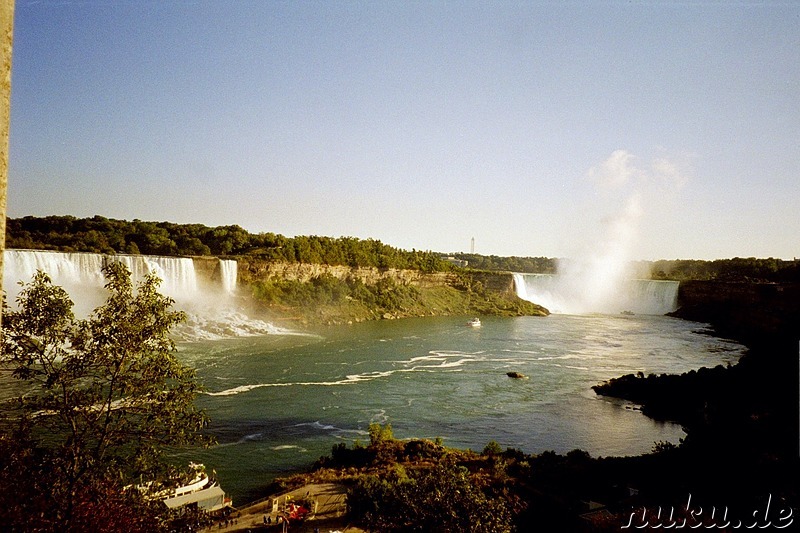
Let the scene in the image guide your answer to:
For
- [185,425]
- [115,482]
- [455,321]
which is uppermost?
[185,425]

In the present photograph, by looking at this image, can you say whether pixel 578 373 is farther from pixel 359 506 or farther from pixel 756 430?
pixel 359 506

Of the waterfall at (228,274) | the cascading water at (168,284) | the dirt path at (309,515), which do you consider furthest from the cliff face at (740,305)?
the waterfall at (228,274)

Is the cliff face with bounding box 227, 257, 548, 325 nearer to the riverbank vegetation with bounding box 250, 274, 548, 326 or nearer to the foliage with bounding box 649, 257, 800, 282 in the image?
the riverbank vegetation with bounding box 250, 274, 548, 326

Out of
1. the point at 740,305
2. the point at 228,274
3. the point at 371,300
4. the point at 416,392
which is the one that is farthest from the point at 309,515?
the point at 740,305

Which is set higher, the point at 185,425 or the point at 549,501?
the point at 185,425

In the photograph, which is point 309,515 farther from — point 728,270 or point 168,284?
point 728,270

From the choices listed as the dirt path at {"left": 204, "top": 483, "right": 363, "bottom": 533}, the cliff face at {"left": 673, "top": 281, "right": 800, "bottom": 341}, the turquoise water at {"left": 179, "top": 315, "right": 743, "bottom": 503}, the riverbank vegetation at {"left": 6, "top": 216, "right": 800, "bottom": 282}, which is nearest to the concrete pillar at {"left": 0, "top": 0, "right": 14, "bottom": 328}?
the dirt path at {"left": 204, "top": 483, "right": 363, "bottom": 533}

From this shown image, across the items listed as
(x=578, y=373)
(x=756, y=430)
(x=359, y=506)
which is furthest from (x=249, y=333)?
(x=756, y=430)
